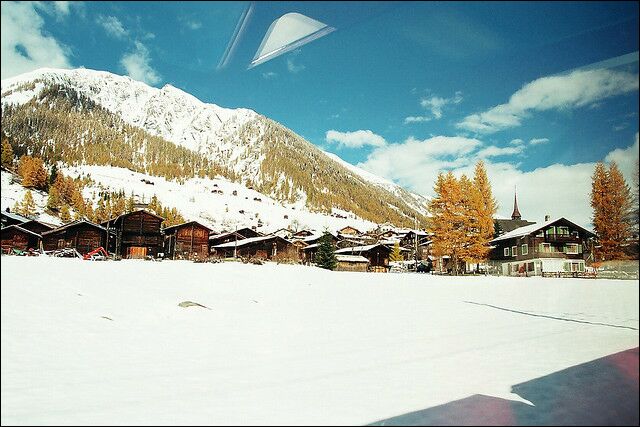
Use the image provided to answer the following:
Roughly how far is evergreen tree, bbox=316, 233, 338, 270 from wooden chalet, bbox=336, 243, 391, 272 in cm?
728

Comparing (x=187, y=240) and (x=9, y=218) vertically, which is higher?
(x=187, y=240)

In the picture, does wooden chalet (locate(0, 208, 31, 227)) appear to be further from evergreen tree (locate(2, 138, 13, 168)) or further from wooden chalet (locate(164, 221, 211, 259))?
wooden chalet (locate(164, 221, 211, 259))

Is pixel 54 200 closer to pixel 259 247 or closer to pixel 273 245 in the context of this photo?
pixel 259 247

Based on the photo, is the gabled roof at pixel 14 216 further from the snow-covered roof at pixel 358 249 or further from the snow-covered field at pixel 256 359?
the snow-covered roof at pixel 358 249

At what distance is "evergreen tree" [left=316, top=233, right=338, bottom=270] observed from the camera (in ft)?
101

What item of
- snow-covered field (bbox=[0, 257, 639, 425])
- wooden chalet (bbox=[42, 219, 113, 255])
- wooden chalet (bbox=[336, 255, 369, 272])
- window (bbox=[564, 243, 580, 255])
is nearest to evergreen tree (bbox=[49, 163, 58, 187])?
snow-covered field (bbox=[0, 257, 639, 425])

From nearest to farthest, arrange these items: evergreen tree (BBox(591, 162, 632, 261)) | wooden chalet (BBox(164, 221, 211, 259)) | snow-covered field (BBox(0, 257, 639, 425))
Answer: evergreen tree (BBox(591, 162, 632, 261)) → snow-covered field (BBox(0, 257, 639, 425)) → wooden chalet (BBox(164, 221, 211, 259))

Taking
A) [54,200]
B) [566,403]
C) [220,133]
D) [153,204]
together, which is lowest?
[566,403]

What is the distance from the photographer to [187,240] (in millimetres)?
40594

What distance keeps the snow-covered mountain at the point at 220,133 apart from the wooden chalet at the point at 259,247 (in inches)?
1492

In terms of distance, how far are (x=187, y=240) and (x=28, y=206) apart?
4025 cm

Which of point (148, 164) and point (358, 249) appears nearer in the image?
point (148, 164)

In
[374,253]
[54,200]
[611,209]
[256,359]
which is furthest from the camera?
[374,253]

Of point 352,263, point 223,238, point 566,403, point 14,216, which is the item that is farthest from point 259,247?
point 566,403
